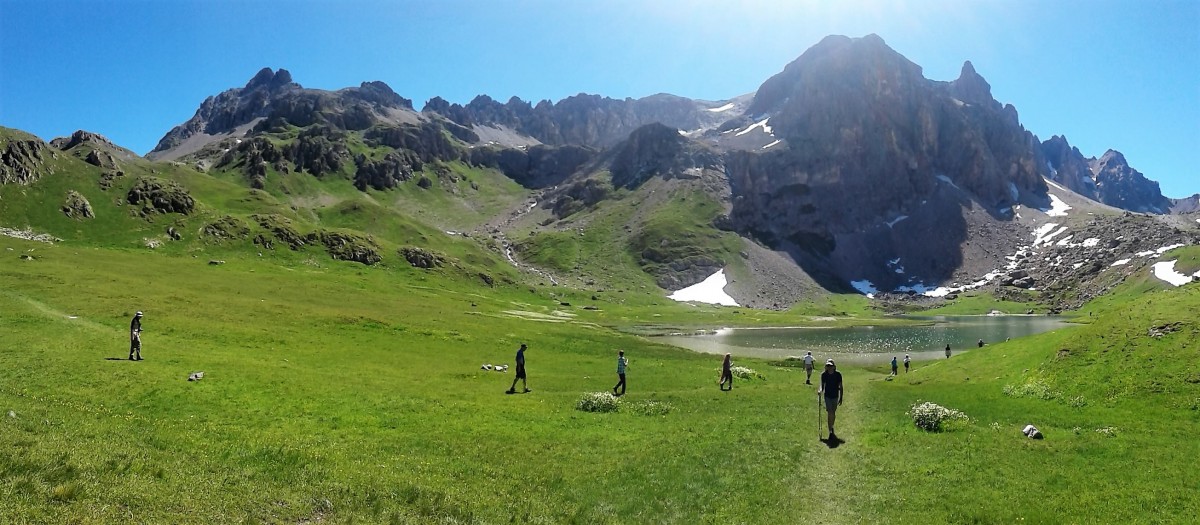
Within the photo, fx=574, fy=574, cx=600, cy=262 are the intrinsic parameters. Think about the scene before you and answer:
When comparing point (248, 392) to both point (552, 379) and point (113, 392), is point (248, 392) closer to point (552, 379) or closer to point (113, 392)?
point (113, 392)

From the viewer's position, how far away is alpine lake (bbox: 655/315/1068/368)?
326 ft

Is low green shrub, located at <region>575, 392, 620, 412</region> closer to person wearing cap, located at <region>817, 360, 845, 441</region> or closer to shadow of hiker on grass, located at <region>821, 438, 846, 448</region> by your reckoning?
shadow of hiker on grass, located at <region>821, 438, 846, 448</region>

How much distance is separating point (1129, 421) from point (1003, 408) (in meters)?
6.48

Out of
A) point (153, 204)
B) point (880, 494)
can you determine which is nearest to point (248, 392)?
point (880, 494)

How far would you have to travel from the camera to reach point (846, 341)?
406 ft

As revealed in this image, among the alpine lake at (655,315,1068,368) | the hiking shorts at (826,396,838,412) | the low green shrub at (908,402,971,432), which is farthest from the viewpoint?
the alpine lake at (655,315,1068,368)

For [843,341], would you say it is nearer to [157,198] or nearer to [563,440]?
[563,440]

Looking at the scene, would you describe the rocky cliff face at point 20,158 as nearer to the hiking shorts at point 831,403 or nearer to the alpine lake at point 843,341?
the alpine lake at point 843,341

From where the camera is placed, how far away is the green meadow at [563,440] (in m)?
17.5

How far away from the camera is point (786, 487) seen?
22.0 m

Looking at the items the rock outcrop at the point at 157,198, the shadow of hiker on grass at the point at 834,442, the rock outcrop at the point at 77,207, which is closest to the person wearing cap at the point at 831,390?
the shadow of hiker on grass at the point at 834,442

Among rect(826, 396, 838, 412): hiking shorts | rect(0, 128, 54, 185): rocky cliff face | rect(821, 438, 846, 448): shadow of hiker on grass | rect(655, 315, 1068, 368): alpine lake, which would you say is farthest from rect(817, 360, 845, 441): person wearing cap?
rect(0, 128, 54, 185): rocky cliff face

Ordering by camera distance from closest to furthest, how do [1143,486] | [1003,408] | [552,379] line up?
[1143,486], [1003,408], [552,379]

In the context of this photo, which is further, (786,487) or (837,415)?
(837,415)
